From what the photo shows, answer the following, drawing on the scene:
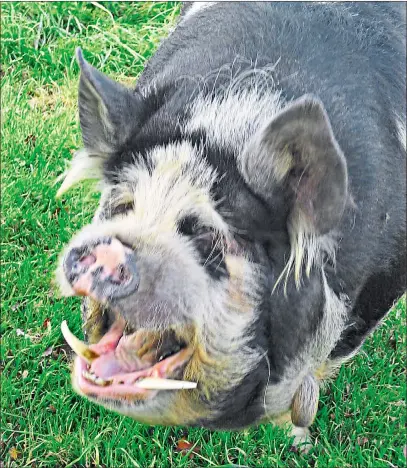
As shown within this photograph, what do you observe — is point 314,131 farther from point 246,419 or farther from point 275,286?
point 246,419

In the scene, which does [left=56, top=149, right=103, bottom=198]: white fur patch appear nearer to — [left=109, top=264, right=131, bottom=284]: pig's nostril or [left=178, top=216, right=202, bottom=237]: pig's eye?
[left=178, top=216, right=202, bottom=237]: pig's eye

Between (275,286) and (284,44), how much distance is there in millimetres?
887

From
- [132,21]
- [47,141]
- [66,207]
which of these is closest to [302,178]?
[66,207]

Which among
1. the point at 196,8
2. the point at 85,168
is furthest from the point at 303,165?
the point at 196,8

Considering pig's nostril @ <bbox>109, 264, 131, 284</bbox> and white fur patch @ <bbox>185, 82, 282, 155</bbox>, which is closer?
pig's nostril @ <bbox>109, 264, 131, 284</bbox>

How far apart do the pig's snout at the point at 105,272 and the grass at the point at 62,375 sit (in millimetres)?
1549

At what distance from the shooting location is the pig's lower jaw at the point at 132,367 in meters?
2.44

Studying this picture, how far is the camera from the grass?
3572mm

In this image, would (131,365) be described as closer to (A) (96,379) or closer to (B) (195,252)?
(A) (96,379)

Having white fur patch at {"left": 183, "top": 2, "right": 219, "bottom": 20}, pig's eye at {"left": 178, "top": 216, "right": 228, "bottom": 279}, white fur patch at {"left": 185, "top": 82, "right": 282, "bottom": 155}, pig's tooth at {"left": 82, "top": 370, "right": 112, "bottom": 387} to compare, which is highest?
white fur patch at {"left": 185, "top": 82, "right": 282, "bottom": 155}

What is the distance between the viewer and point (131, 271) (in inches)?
85.0

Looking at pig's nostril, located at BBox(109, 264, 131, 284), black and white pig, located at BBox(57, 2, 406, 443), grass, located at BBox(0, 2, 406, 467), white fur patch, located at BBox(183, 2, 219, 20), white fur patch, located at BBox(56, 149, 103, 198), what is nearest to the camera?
A: pig's nostril, located at BBox(109, 264, 131, 284)

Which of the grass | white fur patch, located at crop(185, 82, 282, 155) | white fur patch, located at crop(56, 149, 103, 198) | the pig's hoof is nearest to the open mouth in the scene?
white fur patch, located at crop(56, 149, 103, 198)

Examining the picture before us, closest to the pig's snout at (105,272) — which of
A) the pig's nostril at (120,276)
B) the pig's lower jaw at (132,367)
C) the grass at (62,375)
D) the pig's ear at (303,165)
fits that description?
the pig's nostril at (120,276)
